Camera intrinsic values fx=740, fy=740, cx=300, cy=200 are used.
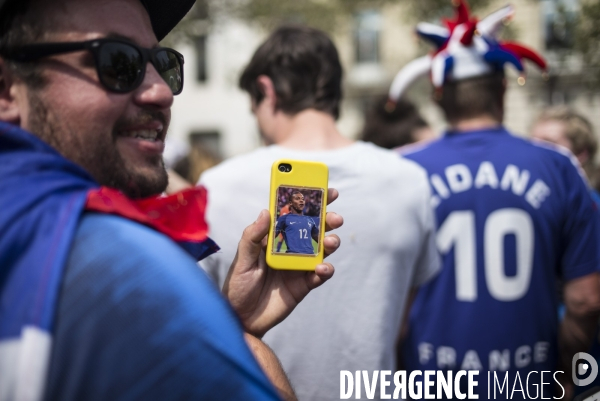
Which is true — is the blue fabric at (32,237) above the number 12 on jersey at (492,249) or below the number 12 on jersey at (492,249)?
above

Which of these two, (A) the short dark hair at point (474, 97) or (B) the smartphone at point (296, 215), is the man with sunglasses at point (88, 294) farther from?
(A) the short dark hair at point (474, 97)

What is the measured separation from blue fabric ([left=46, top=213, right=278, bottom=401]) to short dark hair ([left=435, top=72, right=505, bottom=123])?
8.25ft

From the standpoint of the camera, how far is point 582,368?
306cm

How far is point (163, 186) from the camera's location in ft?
4.97

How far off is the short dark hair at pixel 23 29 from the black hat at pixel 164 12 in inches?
13.7

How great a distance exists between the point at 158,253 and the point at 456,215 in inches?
83.8

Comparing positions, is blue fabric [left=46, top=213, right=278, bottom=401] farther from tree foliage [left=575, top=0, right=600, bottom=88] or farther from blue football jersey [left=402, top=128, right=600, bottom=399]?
tree foliage [left=575, top=0, right=600, bottom=88]

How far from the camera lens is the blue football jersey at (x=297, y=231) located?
1.70 meters

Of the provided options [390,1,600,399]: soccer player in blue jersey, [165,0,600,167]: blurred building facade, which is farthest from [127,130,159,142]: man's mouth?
[165,0,600,167]: blurred building facade

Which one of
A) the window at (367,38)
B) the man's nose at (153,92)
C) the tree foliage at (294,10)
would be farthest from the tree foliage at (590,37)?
the window at (367,38)

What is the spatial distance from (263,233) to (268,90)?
1228 mm

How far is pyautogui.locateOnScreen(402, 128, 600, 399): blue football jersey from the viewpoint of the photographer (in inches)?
114

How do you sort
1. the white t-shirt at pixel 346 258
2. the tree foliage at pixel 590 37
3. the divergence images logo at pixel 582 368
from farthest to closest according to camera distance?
the tree foliage at pixel 590 37, the divergence images logo at pixel 582 368, the white t-shirt at pixel 346 258

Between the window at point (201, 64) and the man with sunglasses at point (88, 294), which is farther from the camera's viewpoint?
the window at point (201, 64)
